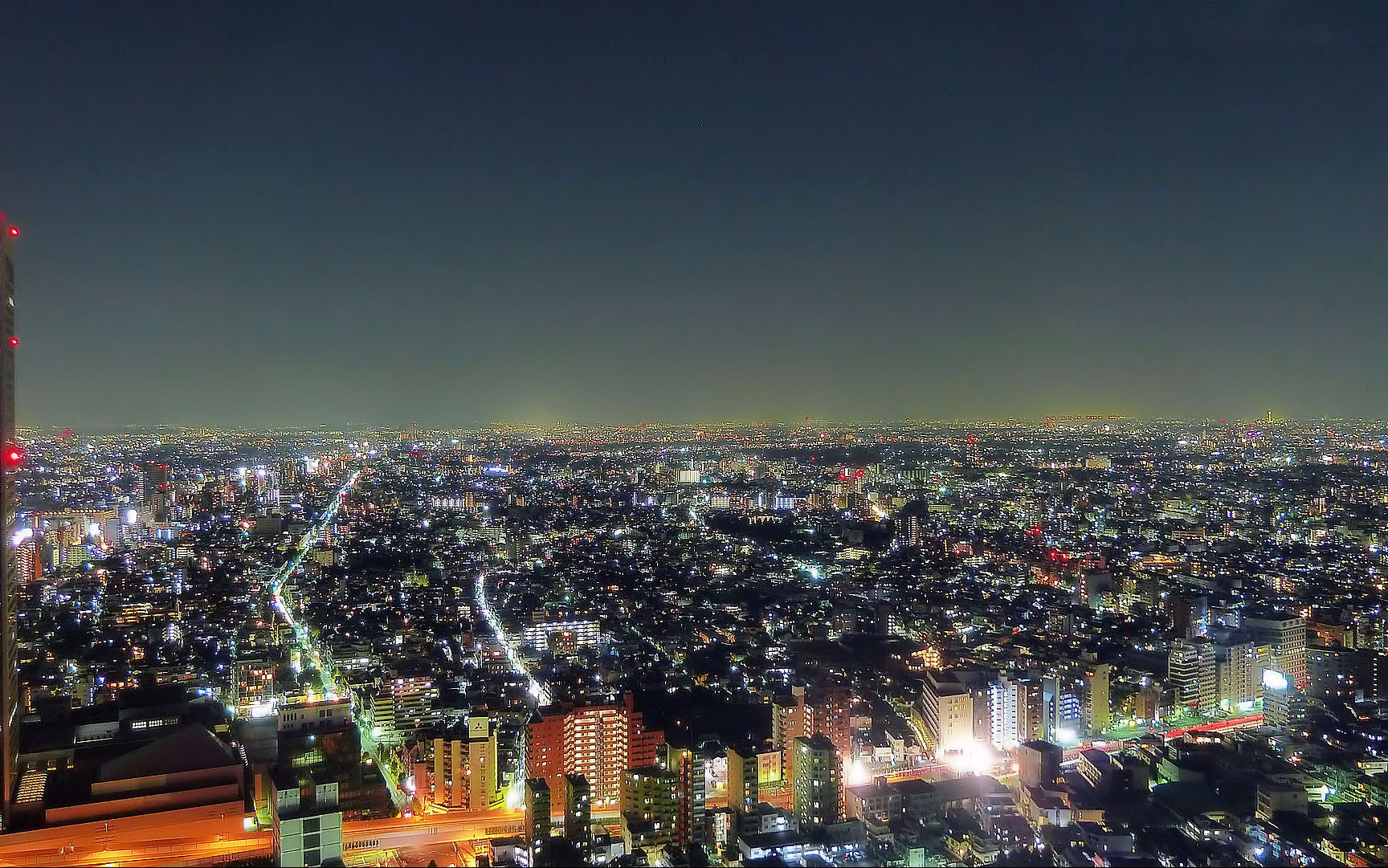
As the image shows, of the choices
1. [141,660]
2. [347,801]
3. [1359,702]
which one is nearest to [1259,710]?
[1359,702]

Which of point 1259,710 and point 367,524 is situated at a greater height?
point 367,524

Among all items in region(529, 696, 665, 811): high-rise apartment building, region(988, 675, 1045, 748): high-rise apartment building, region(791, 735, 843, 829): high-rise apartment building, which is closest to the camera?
region(791, 735, 843, 829): high-rise apartment building

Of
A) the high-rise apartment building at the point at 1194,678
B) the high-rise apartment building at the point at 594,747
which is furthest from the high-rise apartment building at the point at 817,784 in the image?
the high-rise apartment building at the point at 1194,678

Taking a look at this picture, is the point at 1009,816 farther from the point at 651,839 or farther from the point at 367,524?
the point at 367,524

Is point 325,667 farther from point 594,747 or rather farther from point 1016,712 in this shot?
point 1016,712

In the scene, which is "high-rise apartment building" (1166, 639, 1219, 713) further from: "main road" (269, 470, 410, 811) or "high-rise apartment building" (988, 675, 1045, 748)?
"main road" (269, 470, 410, 811)

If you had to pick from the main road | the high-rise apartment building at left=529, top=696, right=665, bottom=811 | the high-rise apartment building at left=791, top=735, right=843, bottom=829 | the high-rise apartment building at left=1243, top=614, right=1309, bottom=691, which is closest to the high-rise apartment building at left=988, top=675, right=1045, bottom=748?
the high-rise apartment building at left=791, top=735, right=843, bottom=829

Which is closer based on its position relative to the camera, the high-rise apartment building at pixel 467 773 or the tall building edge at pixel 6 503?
the tall building edge at pixel 6 503

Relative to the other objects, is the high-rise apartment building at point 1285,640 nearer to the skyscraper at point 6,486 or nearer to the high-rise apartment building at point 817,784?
the high-rise apartment building at point 817,784
